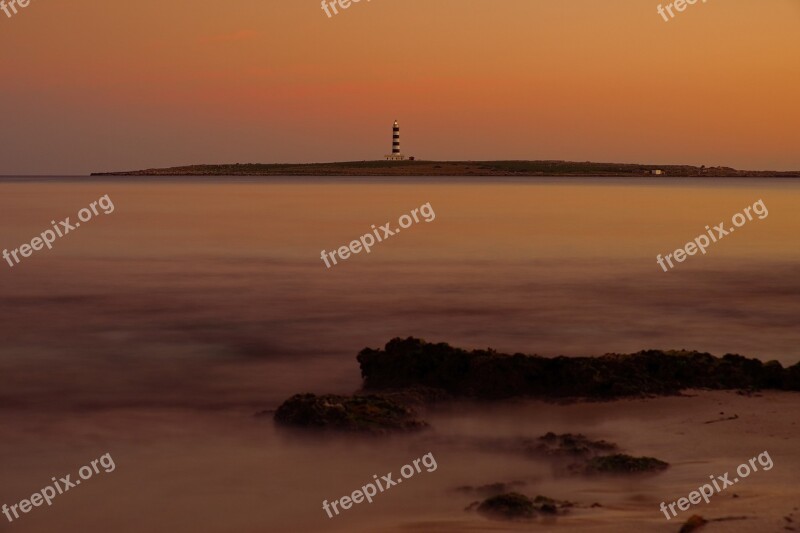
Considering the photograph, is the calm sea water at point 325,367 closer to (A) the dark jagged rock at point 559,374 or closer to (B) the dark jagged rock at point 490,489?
(B) the dark jagged rock at point 490,489

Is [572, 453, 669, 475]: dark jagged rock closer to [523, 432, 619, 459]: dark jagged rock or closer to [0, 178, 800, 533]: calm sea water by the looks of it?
[0, 178, 800, 533]: calm sea water

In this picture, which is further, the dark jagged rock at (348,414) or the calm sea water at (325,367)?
the dark jagged rock at (348,414)

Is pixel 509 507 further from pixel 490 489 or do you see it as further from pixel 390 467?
pixel 390 467

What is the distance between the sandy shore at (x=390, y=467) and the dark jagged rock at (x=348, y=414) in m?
0.22

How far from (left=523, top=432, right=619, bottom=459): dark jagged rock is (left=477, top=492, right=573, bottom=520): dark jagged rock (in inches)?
55.4

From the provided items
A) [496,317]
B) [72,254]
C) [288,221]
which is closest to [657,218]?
[288,221]

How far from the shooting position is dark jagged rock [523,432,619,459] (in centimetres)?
906

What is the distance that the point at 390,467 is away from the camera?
8961mm

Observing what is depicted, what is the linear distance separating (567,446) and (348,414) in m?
2.18

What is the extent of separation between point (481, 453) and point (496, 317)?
907cm

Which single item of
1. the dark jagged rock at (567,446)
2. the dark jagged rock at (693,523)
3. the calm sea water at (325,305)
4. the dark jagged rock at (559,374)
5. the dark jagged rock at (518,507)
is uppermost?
the calm sea water at (325,305)

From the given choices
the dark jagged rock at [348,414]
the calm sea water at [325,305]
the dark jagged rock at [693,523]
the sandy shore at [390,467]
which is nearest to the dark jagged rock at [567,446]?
the sandy shore at [390,467]

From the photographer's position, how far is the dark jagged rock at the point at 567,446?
9.06 metres

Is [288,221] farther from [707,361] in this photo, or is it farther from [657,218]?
[707,361]
